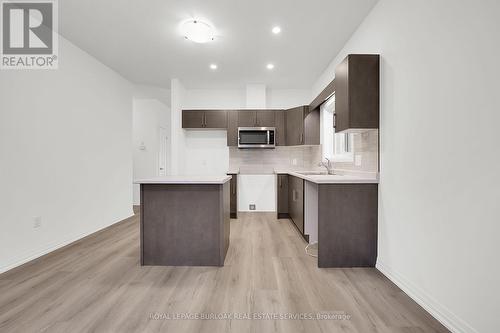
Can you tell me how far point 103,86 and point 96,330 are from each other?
3535mm

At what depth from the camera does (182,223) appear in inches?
84.7

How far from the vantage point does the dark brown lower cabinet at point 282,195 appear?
4.11 m

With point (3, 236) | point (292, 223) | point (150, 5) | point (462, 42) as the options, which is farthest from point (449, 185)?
point (3, 236)

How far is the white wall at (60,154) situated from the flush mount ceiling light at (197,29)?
5.59 ft

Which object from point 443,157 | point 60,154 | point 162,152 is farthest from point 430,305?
point 162,152

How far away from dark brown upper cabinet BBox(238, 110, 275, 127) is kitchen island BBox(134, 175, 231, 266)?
257 centimetres

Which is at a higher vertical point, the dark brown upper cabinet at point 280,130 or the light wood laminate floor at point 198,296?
the dark brown upper cabinet at point 280,130

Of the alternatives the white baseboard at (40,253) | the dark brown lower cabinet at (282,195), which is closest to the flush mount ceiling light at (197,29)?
the dark brown lower cabinet at (282,195)

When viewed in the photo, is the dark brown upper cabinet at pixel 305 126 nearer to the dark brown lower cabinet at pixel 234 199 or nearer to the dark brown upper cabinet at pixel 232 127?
the dark brown upper cabinet at pixel 232 127

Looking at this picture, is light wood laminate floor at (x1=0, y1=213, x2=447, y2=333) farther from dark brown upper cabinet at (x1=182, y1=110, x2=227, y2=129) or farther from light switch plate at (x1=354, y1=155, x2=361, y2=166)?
dark brown upper cabinet at (x1=182, y1=110, x2=227, y2=129)

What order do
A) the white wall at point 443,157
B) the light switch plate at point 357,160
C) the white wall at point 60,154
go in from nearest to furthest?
the white wall at point 443,157, the white wall at point 60,154, the light switch plate at point 357,160

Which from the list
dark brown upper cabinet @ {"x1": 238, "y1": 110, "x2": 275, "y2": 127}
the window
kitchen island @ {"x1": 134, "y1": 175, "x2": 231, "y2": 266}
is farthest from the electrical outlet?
the window

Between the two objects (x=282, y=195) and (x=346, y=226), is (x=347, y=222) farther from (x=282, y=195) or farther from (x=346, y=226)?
(x=282, y=195)

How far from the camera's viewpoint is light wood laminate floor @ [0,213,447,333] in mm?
1381
